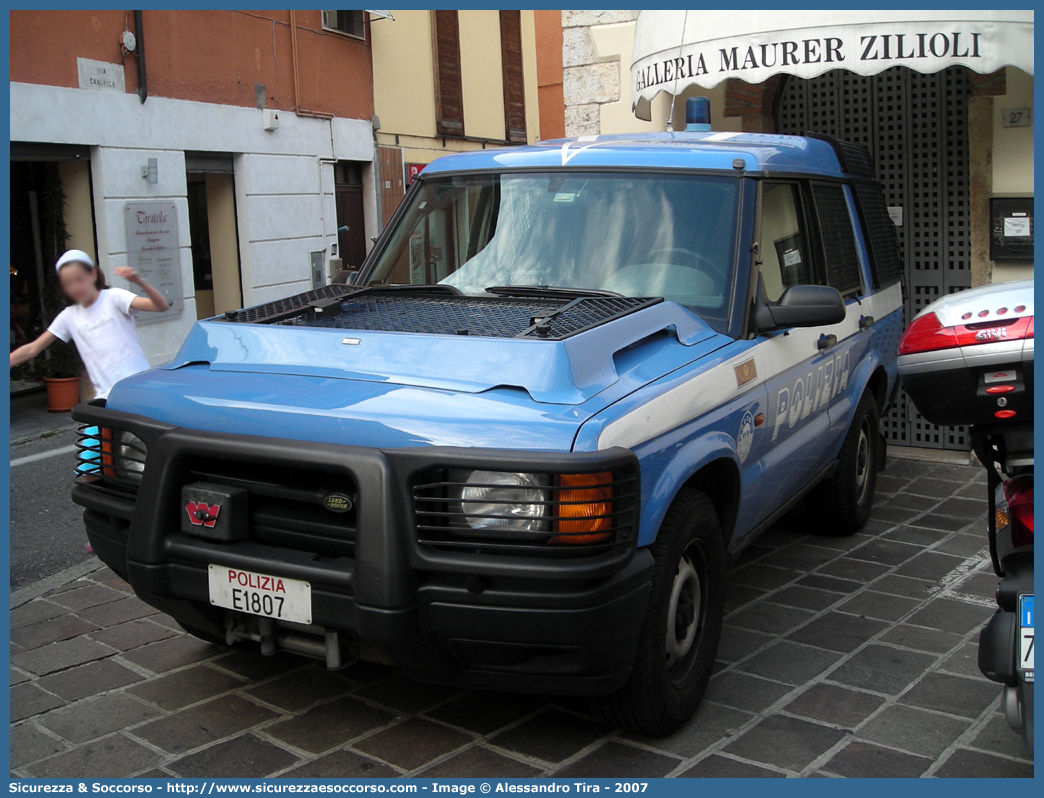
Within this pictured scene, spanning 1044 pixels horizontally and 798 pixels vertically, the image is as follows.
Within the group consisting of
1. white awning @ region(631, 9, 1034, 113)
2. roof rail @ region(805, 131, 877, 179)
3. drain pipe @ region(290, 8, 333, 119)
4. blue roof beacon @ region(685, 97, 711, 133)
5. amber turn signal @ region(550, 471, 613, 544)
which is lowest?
amber turn signal @ region(550, 471, 613, 544)

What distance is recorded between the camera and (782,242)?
4609 millimetres

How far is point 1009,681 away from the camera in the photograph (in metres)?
2.90

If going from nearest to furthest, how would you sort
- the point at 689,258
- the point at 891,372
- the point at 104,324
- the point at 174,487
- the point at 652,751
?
1. the point at 174,487
2. the point at 652,751
3. the point at 689,258
4. the point at 104,324
5. the point at 891,372

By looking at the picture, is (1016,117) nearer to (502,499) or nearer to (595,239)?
(595,239)

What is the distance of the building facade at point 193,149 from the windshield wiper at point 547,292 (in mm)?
5455

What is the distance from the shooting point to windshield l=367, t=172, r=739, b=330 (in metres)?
4.10

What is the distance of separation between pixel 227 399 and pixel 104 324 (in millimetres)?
2540

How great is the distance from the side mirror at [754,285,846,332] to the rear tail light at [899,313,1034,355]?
2.36ft

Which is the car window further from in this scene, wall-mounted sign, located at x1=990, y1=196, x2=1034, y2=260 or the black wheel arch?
wall-mounted sign, located at x1=990, y1=196, x2=1034, y2=260

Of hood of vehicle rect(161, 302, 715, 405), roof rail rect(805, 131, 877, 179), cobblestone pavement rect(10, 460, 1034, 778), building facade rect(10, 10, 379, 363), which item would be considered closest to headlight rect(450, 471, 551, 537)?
hood of vehicle rect(161, 302, 715, 405)

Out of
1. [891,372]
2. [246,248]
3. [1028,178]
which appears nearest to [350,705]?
[891,372]

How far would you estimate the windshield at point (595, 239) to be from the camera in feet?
13.4

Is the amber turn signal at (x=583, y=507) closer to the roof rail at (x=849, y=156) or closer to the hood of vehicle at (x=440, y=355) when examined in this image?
the hood of vehicle at (x=440, y=355)

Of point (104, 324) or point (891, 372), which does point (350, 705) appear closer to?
point (104, 324)
